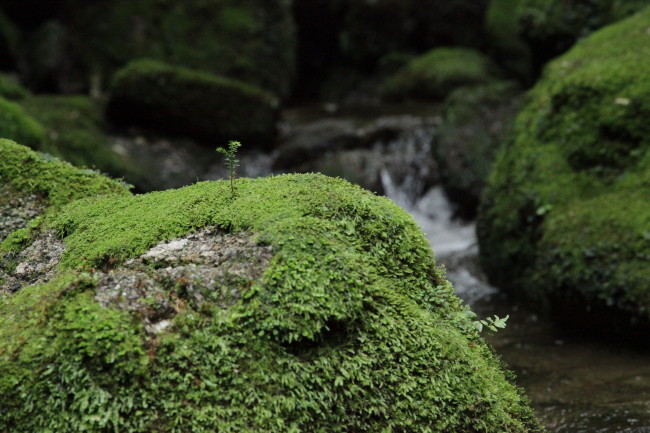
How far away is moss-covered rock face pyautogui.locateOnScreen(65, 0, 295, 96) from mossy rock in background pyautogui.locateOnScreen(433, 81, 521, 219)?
5.15 metres

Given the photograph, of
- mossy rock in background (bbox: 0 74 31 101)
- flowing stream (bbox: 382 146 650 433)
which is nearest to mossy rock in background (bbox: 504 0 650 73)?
flowing stream (bbox: 382 146 650 433)

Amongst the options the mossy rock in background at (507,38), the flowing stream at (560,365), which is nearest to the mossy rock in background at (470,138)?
the flowing stream at (560,365)

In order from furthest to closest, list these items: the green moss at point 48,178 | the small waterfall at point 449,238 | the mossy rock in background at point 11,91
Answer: the mossy rock in background at point 11,91 < the small waterfall at point 449,238 < the green moss at point 48,178

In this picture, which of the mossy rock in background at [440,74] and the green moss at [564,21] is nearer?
the green moss at [564,21]

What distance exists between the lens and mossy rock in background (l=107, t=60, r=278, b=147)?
36.0 feet

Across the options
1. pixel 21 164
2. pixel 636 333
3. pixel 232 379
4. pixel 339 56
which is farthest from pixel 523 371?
pixel 339 56

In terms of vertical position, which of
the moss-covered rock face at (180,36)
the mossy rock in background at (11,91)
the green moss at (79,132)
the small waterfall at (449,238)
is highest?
the moss-covered rock face at (180,36)

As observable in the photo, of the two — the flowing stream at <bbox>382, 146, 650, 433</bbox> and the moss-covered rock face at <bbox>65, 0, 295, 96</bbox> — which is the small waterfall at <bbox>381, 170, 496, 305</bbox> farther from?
the moss-covered rock face at <bbox>65, 0, 295, 96</bbox>

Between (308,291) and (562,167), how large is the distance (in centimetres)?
486

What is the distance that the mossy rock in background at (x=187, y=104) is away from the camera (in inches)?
432

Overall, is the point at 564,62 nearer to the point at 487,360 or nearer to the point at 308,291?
the point at 487,360

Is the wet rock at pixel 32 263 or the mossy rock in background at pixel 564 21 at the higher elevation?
the mossy rock in background at pixel 564 21

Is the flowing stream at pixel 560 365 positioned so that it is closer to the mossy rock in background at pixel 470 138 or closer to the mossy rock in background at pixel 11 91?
the mossy rock in background at pixel 470 138

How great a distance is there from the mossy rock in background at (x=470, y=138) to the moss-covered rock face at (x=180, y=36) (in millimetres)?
5146
